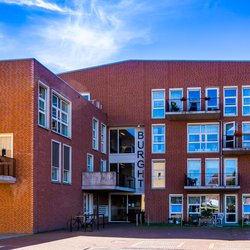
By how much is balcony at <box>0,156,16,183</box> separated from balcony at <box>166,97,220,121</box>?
13.2 metres

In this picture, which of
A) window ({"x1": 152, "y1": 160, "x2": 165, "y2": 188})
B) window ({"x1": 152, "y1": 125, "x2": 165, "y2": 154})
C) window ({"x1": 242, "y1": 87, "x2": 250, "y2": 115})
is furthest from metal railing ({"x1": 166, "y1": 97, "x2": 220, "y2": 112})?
window ({"x1": 152, "y1": 160, "x2": 165, "y2": 188})

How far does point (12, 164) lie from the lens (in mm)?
21469

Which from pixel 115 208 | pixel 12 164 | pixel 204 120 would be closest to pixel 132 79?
pixel 204 120

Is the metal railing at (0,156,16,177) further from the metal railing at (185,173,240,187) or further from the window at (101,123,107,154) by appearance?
the metal railing at (185,173,240,187)

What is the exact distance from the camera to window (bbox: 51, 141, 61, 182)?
2469 cm

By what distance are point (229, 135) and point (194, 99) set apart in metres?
3.19

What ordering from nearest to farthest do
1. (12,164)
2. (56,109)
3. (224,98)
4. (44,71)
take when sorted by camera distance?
(12,164) < (44,71) < (56,109) < (224,98)

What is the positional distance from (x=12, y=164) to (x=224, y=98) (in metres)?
16.4

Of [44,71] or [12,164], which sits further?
[44,71]

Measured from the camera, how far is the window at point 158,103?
33.7 m

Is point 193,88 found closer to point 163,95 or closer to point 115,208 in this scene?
point 163,95

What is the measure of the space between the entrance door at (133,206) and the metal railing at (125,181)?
1.44m

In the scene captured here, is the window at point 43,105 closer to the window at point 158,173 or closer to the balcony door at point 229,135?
the window at point 158,173

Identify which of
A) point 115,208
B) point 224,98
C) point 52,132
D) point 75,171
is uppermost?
point 224,98
